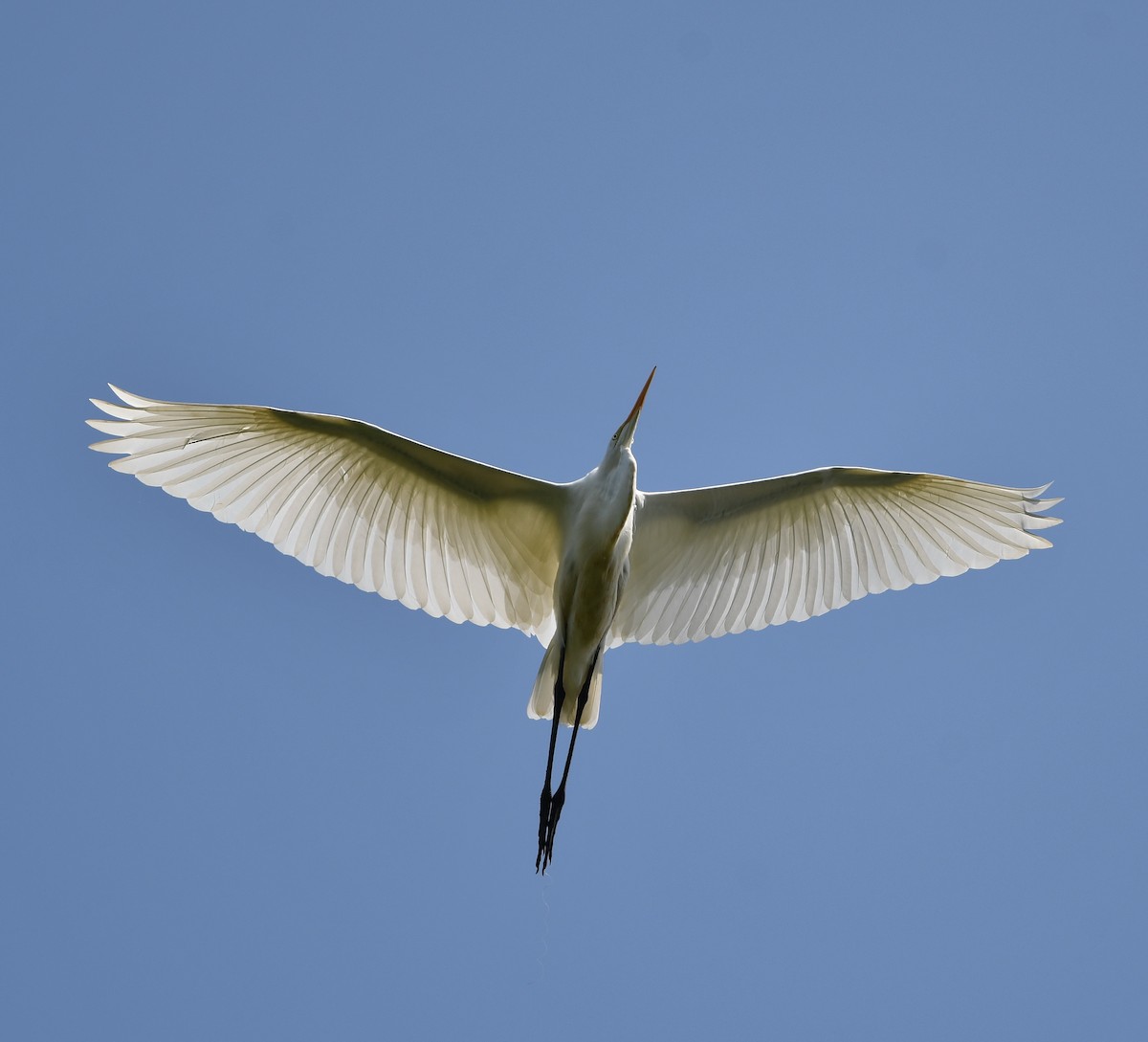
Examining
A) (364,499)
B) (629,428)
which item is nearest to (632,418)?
(629,428)

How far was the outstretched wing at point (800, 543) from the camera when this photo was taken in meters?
7.22

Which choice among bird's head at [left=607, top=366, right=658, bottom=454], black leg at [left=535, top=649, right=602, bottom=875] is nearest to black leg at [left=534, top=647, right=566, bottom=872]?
black leg at [left=535, top=649, right=602, bottom=875]

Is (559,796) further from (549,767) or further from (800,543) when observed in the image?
(800,543)

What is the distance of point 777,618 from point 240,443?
9.58ft

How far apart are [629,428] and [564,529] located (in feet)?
1.97

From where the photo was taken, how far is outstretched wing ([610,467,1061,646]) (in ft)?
23.7

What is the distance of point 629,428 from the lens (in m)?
Answer: 7.05

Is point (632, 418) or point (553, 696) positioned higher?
point (632, 418)

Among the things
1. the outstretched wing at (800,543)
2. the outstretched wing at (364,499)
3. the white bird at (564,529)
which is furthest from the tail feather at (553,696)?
the outstretched wing at (800,543)

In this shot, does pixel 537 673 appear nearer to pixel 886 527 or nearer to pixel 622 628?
pixel 622 628

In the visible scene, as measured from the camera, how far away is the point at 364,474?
6.97 metres

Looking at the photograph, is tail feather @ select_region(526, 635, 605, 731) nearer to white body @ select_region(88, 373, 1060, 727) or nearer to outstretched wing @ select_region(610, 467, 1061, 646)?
white body @ select_region(88, 373, 1060, 727)

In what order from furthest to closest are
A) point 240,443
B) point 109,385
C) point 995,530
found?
point 995,530, point 240,443, point 109,385

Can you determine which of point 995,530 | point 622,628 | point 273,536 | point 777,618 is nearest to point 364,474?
point 273,536
